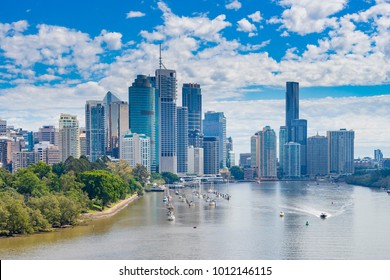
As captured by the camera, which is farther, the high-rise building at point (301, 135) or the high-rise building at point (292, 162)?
the high-rise building at point (301, 135)

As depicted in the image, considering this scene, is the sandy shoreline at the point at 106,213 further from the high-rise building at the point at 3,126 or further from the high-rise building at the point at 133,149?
the high-rise building at the point at 3,126

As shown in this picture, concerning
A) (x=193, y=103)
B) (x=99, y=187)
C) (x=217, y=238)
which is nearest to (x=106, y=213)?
(x=99, y=187)

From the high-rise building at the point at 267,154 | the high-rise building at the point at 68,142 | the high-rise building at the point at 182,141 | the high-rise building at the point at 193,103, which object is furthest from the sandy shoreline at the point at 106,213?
the high-rise building at the point at 193,103

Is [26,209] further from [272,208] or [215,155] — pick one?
[215,155]

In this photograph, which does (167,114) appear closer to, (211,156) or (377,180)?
(211,156)
